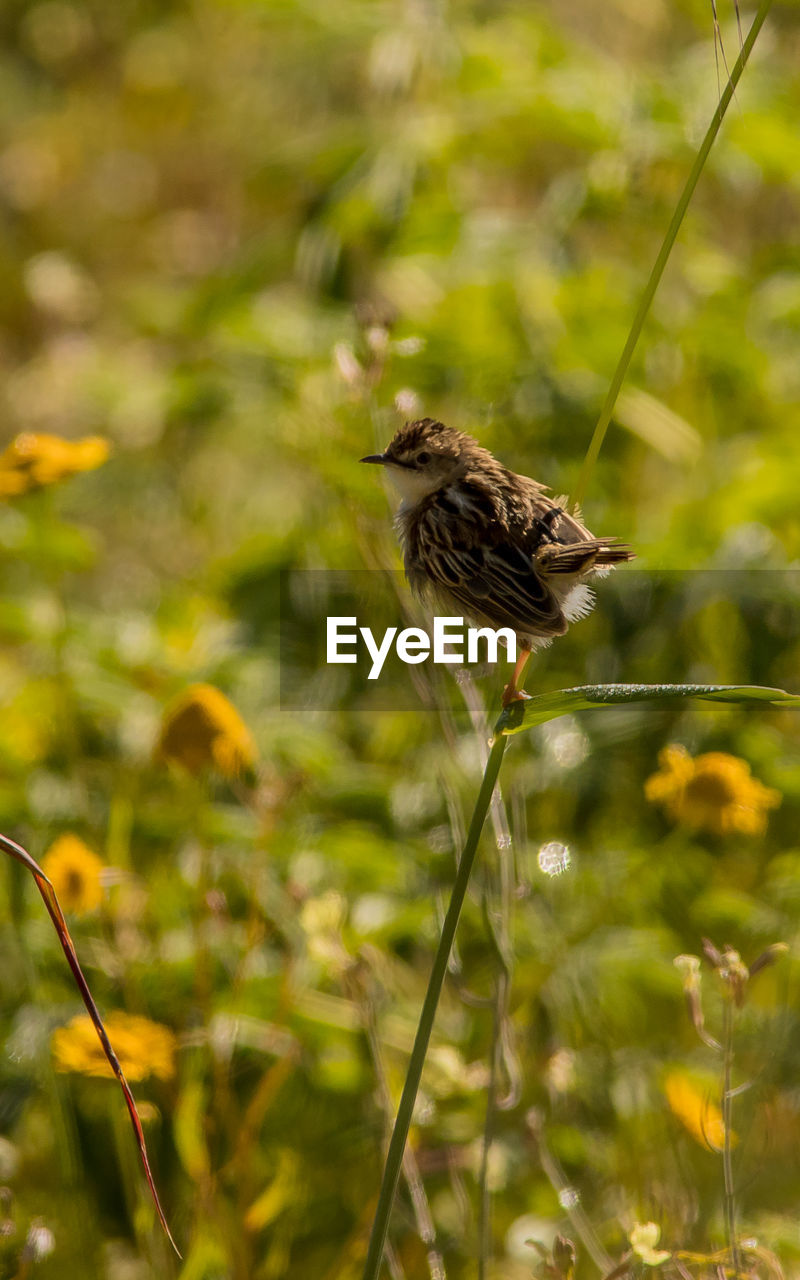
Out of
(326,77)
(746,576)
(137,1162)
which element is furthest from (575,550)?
(326,77)

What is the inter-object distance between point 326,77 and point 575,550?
4.03m

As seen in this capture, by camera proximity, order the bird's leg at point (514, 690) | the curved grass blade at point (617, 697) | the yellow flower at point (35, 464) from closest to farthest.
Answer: the curved grass blade at point (617, 697) → the bird's leg at point (514, 690) → the yellow flower at point (35, 464)

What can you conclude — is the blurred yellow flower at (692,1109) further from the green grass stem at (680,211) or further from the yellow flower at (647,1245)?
the green grass stem at (680,211)

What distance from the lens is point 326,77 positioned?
491cm

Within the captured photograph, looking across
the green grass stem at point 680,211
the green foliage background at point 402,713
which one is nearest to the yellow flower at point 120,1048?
the green foliage background at point 402,713

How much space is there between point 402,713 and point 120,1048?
1436 mm

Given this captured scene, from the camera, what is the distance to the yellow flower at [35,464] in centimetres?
186

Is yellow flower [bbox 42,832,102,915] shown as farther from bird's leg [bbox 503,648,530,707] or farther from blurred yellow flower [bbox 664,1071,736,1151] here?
blurred yellow flower [bbox 664,1071,736,1151]

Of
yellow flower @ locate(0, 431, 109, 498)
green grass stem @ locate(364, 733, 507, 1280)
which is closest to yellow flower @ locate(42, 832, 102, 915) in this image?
yellow flower @ locate(0, 431, 109, 498)

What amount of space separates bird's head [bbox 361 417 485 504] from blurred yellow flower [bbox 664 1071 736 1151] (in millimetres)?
874

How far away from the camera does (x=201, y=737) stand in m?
1.91

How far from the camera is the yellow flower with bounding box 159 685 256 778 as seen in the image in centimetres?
191

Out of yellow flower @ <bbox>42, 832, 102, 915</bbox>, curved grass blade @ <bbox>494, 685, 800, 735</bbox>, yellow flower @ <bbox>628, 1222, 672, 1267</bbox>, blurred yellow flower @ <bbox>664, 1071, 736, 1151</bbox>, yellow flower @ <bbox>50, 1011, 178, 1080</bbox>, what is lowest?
yellow flower @ <bbox>628, 1222, 672, 1267</bbox>

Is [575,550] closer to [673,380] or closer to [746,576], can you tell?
[746,576]
